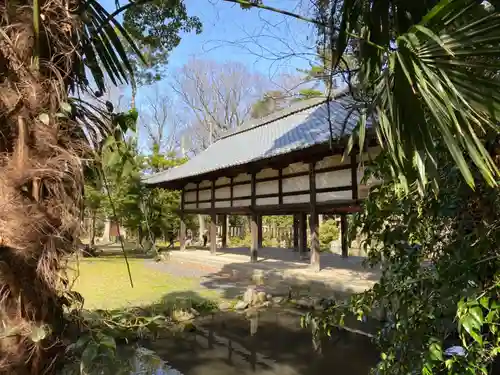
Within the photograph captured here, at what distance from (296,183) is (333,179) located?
4.03 ft

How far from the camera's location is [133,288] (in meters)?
7.75

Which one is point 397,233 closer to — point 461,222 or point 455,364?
point 461,222

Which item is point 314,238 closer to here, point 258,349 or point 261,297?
point 261,297

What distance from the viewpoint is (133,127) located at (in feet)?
5.06

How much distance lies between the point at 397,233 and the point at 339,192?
5.38m

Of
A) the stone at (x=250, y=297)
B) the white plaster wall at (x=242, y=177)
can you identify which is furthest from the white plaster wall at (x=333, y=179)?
the white plaster wall at (x=242, y=177)

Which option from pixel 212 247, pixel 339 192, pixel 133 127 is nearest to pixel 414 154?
pixel 133 127

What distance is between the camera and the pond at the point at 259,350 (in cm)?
409

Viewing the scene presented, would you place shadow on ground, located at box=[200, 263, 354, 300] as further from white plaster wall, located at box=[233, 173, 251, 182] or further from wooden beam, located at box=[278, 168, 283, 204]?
white plaster wall, located at box=[233, 173, 251, 182]

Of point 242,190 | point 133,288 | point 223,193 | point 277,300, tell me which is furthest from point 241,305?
point 223,193

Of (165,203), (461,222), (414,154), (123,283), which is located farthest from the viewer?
(165,203)

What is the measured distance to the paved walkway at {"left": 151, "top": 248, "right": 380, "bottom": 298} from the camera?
679cm

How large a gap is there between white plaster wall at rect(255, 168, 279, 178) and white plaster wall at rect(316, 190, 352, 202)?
5.46 ft

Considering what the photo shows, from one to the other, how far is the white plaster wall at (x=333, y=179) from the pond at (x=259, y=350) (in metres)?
2.81
